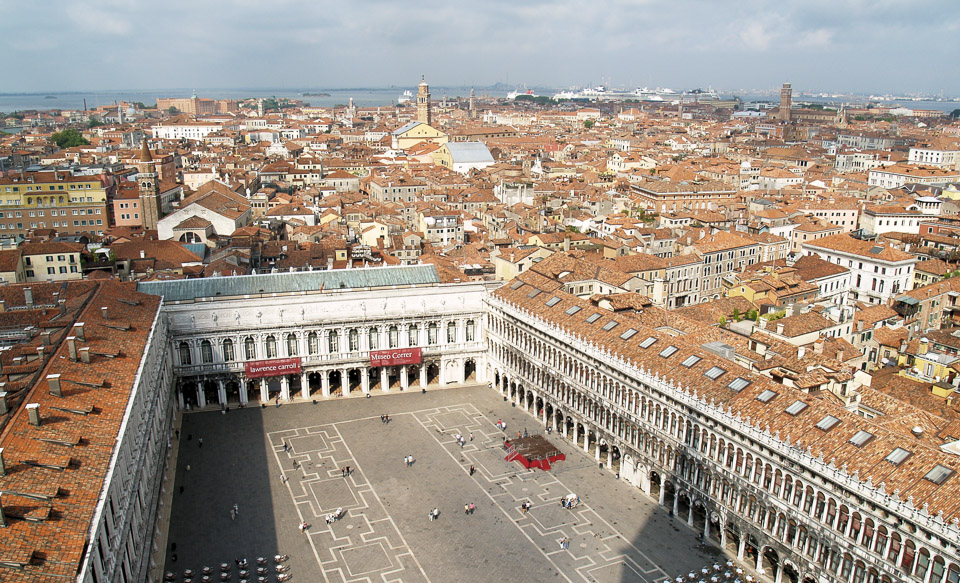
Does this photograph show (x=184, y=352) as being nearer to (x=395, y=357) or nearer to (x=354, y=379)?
(x=354, y=379)

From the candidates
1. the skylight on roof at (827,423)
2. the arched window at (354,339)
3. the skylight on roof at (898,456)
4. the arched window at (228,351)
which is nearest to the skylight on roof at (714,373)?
the skylight on roof at (827,423)

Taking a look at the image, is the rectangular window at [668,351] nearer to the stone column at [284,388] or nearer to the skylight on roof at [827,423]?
the skylight on roof at [827,423]

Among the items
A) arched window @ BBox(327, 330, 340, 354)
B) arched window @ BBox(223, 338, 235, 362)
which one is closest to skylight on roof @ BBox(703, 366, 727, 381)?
arched window @ BBox(327, 330, 340, 354)

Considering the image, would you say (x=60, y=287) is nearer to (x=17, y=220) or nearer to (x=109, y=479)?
(x=109, y=479)

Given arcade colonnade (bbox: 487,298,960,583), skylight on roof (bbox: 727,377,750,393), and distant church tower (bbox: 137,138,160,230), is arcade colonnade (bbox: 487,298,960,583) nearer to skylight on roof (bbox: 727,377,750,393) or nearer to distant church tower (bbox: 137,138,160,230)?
skylight on roof (bbox: 727,377,750,393)

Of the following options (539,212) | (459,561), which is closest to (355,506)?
(459,561)
